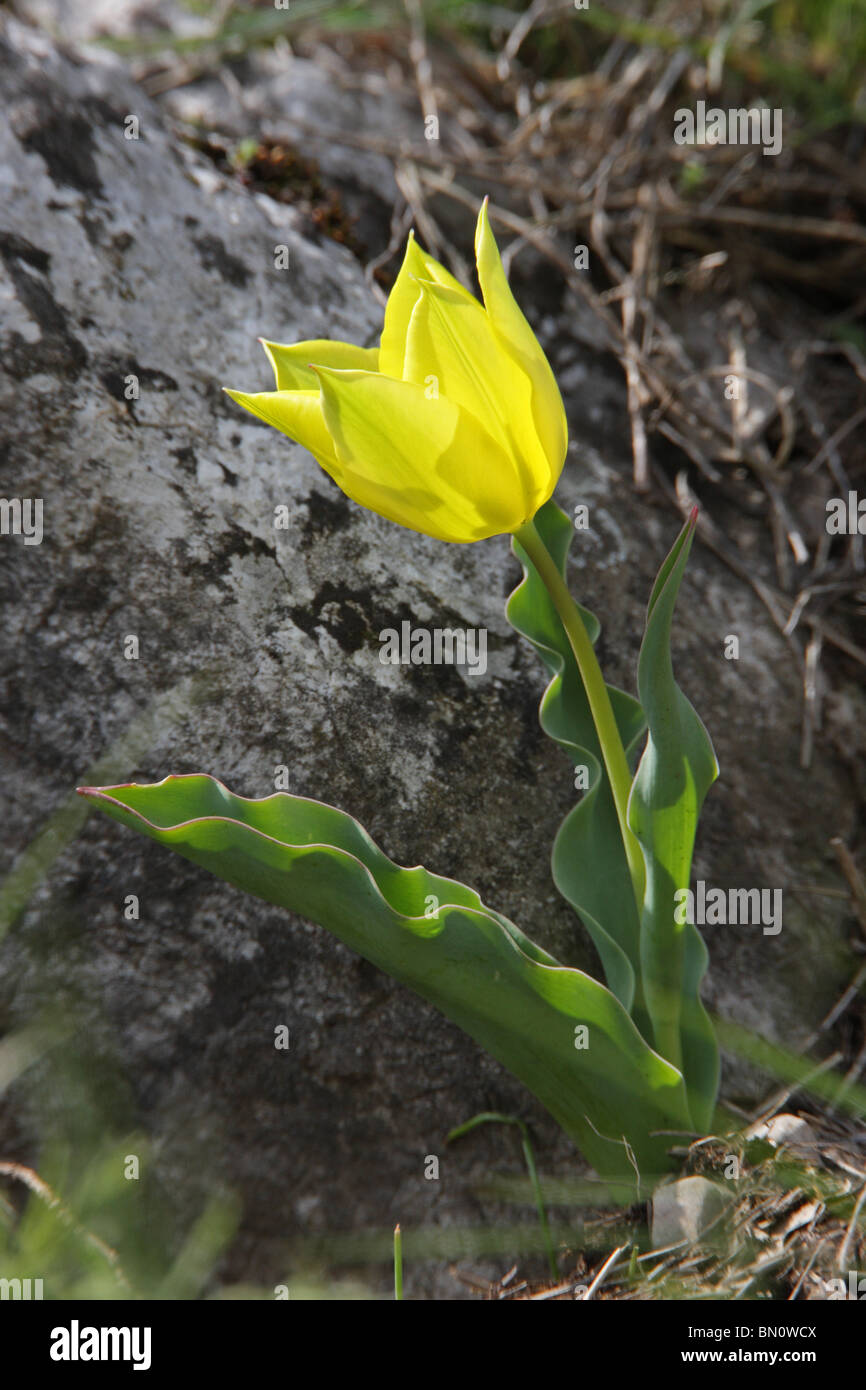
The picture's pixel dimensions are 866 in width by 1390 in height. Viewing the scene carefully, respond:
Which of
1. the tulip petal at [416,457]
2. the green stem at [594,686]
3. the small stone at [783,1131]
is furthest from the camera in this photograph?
the small stone at [783,1131]

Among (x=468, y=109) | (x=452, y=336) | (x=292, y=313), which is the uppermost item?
(x=468, y=109)

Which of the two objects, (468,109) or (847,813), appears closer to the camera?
(847,813)

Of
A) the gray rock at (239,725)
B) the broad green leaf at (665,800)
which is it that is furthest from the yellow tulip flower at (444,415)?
the gray rock at (239,725)

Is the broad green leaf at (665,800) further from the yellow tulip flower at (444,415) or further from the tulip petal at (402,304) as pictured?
the tulip petal at (402,304)

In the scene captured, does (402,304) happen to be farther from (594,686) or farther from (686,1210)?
(686,1210)

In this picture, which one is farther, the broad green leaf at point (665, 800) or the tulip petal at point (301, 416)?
the broad green leaf at point (665, 800)

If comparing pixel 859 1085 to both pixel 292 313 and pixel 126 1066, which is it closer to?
pixel 126 1066

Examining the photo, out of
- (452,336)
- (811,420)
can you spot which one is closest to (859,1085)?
(452,336)
